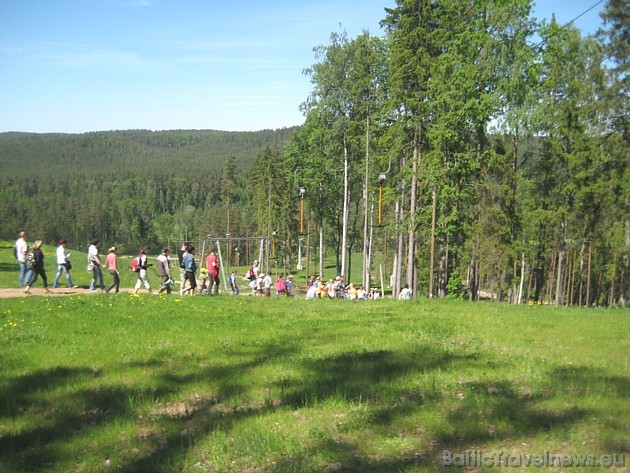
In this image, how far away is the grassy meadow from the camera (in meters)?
5.73

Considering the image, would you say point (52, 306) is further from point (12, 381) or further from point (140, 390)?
point (140, 390)

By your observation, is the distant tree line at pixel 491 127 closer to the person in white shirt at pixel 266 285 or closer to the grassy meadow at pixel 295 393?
the person in white shirt at pixel 266 285

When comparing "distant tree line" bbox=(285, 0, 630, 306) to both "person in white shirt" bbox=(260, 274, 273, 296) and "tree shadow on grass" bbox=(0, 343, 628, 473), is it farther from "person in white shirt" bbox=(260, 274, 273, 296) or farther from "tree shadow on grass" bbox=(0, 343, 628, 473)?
"tree shadow on grass" bbox=(0, 343, 628, 473)

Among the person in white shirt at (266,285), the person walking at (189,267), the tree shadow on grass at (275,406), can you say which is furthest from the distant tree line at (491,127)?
the tree shadow on grass at (275,406)

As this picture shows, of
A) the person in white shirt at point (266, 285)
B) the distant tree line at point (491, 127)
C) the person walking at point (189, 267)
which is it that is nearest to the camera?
the person walking at point (189, 267)

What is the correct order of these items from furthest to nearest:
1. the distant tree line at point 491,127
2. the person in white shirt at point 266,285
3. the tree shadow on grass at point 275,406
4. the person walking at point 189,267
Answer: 1. the distant tree line at point 491,127
2. the person in white shirt at point 266,285
3. the person walking at point 189,267
4. the tree shadow on grass at point 275,406

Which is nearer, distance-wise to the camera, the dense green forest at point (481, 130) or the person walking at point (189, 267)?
the person walking at point (189, 267)

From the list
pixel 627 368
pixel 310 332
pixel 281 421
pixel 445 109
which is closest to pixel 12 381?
pixel 281 421

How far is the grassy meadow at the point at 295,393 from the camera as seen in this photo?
18.8 feet

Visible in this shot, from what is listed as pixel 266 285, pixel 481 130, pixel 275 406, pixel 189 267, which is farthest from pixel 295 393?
pixel 481 130

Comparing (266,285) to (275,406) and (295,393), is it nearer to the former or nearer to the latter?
(295,393)

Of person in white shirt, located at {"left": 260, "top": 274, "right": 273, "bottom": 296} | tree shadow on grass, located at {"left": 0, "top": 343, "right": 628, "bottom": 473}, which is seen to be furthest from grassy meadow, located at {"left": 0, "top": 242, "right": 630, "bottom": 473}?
person in white shirt, located at {"left": 260, "top": 274, "right": 273, "bottom": 296}

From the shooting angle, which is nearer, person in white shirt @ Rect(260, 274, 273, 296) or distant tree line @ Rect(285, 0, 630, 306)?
person in white shirt @ Rect(260, 274, 273, 296)

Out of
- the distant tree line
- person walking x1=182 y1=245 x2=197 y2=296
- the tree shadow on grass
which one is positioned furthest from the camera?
the distant tree line
